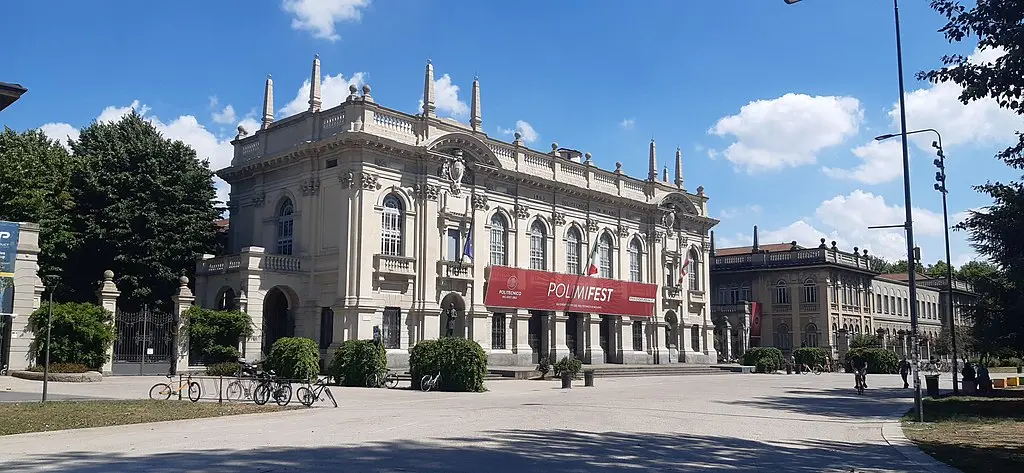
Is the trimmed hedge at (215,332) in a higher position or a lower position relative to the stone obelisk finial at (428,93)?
lower

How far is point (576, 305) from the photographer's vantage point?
156ft

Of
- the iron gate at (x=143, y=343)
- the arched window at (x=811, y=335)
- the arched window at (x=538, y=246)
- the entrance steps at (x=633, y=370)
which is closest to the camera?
the iron gate at (x=143, y=343)

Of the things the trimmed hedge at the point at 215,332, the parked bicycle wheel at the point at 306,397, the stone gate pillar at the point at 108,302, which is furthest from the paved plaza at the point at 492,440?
the trimmed hedge at the point at 215,332

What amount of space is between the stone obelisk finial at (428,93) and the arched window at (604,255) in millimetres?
14672

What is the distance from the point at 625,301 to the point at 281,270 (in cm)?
2105

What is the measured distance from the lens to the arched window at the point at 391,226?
129 ft

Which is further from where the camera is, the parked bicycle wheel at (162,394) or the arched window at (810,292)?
the arched window at (810,292)

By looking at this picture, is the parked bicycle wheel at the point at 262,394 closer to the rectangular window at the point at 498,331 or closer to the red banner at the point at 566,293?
the red banner at the point at 566,293

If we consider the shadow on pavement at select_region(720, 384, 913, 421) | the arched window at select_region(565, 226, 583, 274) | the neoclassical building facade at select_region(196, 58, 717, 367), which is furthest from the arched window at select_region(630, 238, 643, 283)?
the shadow on pavement at select_region(720, 384, 913, 421)

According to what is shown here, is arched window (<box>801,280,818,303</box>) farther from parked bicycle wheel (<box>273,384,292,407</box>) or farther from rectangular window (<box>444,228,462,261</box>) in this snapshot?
parked bicycle wheel (<box>273,384,292,407</box>)

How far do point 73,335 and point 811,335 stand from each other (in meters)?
53.7

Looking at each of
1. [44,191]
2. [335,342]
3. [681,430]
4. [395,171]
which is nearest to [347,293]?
[335,342]

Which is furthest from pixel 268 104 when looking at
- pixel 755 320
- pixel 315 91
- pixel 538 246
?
pixel 755 320

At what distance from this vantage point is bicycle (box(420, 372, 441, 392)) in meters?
29.0
